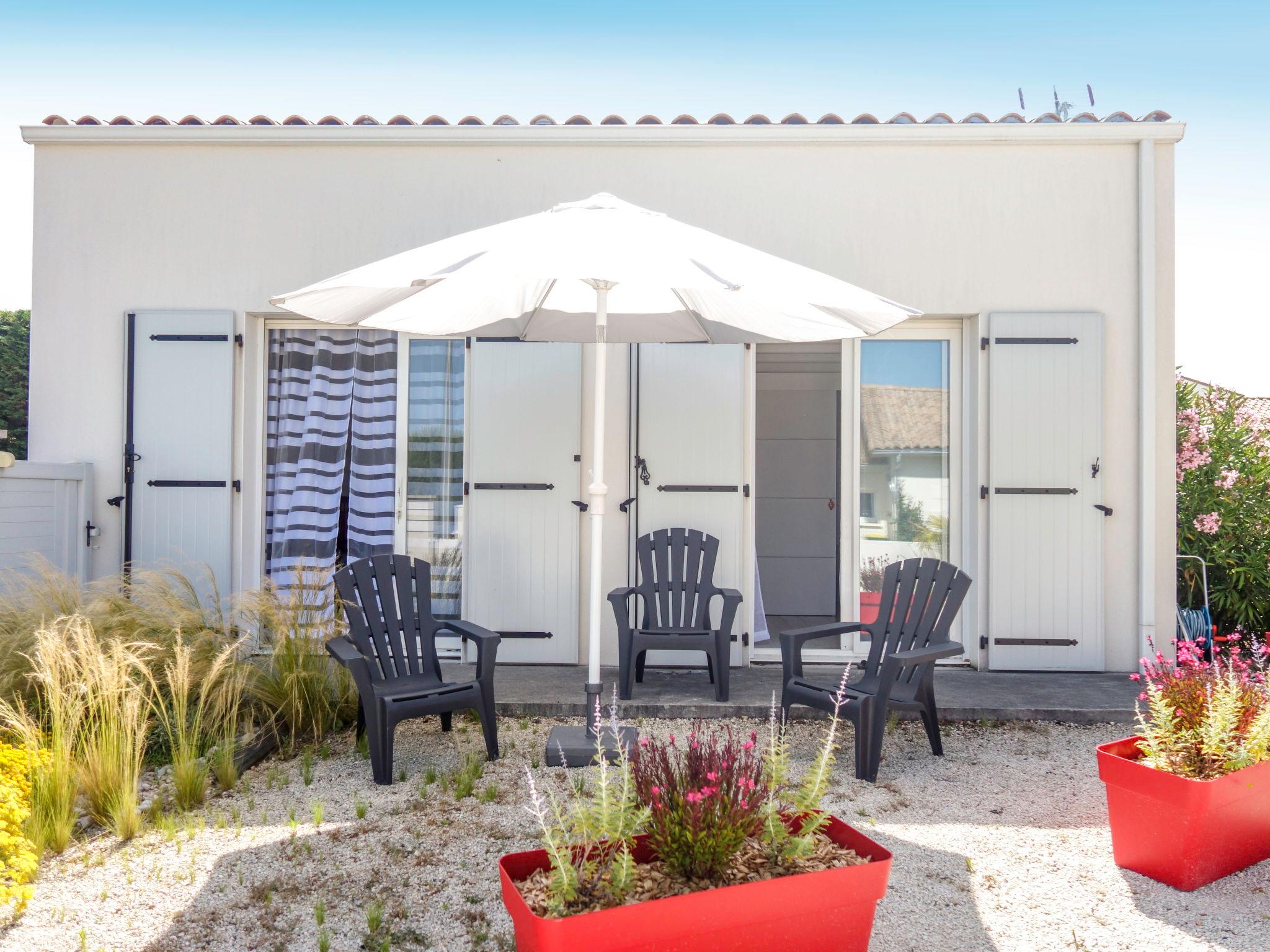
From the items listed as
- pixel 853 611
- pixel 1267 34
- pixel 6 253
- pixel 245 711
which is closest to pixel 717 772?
pixel 245 711

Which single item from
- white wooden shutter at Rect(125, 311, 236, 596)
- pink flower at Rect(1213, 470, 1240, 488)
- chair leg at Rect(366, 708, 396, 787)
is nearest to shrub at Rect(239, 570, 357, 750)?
chair leg at Rect(366, 708, 396, 787)

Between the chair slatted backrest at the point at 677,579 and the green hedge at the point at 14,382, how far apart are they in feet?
25.9

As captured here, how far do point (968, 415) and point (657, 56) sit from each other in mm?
3264

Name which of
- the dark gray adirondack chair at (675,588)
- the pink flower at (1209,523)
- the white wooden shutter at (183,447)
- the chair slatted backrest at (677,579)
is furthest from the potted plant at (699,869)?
the pink flower at (1209,523)

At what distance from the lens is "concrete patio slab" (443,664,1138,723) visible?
430cm

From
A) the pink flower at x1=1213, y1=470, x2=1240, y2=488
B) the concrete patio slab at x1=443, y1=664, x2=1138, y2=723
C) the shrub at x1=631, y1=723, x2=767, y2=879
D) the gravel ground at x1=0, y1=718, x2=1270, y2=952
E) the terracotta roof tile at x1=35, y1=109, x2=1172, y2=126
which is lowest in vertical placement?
the gravel ground at x1=0, y1=718, x2=1270, y2=952

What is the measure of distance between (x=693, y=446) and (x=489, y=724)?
212cm

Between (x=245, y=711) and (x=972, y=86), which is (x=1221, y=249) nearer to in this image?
(x=972, y=86)

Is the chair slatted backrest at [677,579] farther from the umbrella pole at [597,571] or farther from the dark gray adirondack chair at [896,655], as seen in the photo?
the umbrella pole at [597,571]

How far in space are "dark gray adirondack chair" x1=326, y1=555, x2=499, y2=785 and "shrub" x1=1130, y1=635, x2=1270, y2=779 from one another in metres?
2.33

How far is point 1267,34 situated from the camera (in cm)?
645

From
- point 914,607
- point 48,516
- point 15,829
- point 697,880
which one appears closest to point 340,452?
point 48,516

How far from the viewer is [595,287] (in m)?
3.52

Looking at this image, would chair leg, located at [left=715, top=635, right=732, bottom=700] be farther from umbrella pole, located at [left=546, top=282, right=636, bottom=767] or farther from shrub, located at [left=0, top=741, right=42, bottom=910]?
shrub, located at [left=0, top=741, right=42, bottom=910]
